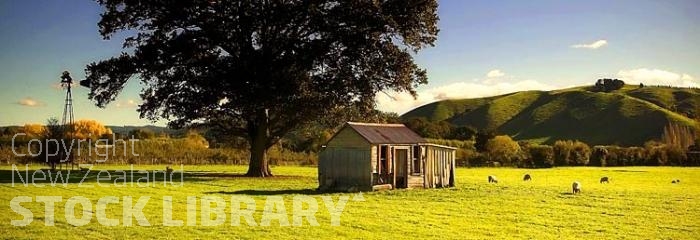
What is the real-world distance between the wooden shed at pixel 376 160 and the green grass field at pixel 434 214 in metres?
1.55

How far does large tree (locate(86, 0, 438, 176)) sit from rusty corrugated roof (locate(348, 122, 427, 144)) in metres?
5.65

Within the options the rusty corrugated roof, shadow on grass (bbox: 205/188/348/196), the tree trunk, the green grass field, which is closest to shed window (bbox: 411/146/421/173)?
the rusty corrugated roof

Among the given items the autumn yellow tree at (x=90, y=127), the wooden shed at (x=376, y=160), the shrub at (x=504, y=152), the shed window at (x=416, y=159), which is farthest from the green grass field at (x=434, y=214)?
the autumn yellow tree at (x=90, y=127)

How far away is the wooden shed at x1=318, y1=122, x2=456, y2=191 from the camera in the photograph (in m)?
32.9

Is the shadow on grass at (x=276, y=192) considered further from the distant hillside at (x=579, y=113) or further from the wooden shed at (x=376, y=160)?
the distant hillside at (x=579, y=113)

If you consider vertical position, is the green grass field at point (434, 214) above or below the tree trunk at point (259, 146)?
below

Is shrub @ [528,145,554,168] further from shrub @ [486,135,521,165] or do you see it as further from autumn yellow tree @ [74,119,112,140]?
autumn yellow tree @ [74,119,112,140]

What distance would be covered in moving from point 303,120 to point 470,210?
2175 centimetres

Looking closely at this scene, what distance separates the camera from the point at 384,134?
113 feet

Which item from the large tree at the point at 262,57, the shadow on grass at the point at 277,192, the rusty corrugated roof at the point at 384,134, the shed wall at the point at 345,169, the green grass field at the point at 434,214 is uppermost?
the large tree at the point at 262,57

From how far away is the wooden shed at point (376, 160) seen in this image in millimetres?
32875

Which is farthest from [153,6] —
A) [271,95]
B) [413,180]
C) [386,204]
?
[386,204]

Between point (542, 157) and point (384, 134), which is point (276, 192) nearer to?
point (384, 134)

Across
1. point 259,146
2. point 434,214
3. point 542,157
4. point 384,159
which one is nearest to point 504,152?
point 542,157
